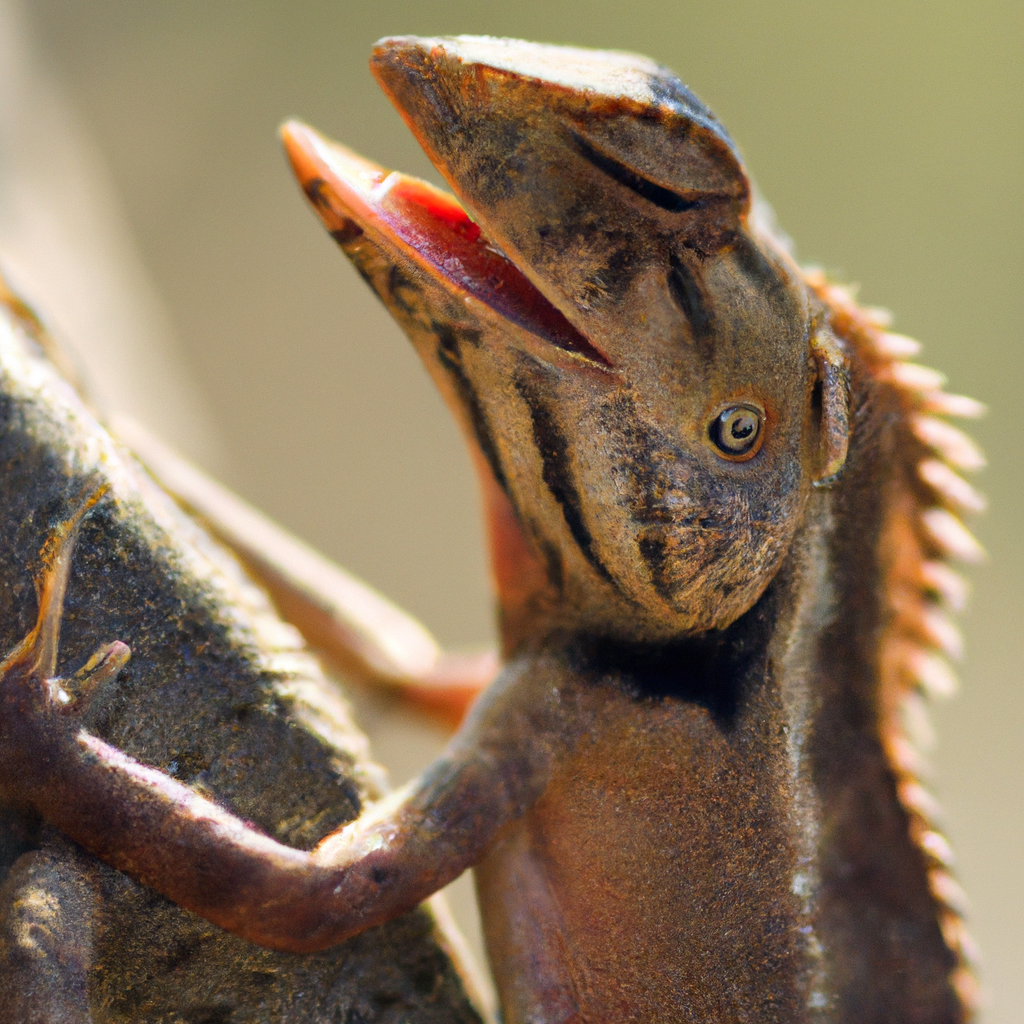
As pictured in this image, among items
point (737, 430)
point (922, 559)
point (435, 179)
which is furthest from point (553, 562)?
point (435, 179)

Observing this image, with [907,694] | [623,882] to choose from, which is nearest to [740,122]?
[907,694]

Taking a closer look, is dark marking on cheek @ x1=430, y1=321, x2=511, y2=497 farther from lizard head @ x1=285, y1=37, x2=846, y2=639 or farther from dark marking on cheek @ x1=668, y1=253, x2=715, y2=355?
dark marking on cheek @ x1=668, y1=253, x2=715, y2=355

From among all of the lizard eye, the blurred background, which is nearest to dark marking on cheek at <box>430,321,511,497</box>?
the lizard eye

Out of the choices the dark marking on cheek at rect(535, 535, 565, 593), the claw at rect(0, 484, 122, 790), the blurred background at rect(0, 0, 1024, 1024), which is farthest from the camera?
the blurred background at rect(0, 0, 1024, 1024)

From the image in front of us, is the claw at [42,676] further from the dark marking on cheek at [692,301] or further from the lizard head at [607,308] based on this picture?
the dark marking on cheek at [692,301]

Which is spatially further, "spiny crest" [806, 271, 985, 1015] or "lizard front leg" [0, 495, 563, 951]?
"spiny crest" [806, 271, 985, 1015]

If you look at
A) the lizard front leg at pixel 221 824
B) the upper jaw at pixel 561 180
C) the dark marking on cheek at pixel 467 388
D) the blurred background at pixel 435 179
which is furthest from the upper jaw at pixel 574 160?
the blurred background at pixel 435 179

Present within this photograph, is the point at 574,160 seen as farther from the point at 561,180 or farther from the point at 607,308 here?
the point at 607,308
